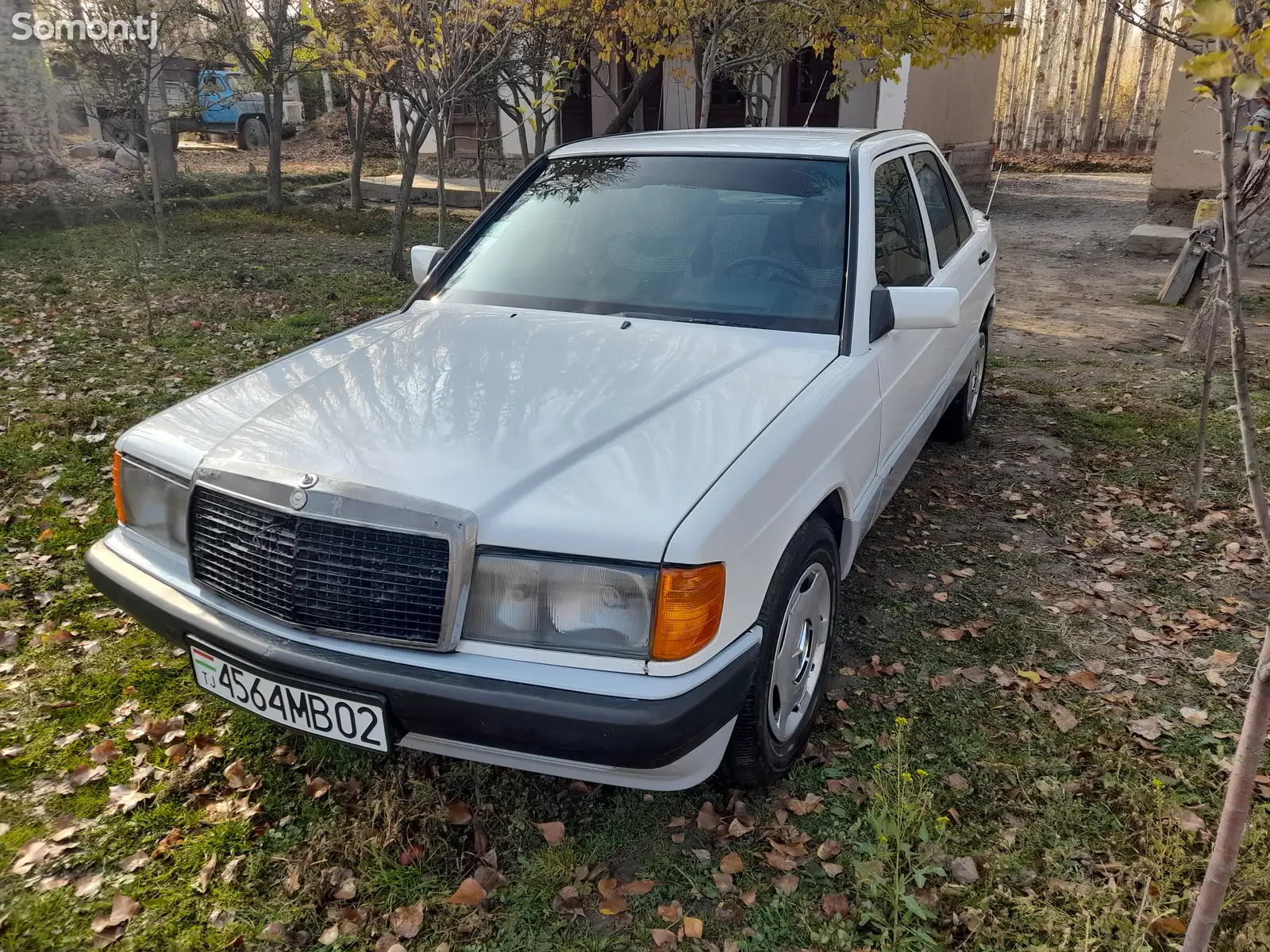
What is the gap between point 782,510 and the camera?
7.31 feet

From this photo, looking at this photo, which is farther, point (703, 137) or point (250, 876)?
point (703, 137)

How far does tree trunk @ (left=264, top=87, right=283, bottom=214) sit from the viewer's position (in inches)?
490

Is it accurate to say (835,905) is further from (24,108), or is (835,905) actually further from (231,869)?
(24,108)

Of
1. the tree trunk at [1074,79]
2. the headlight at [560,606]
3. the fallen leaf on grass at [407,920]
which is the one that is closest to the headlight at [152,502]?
the headlight at [560,606]

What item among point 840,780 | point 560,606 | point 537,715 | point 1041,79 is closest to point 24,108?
point 560,606

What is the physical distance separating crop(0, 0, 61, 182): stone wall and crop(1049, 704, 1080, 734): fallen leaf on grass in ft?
49.1

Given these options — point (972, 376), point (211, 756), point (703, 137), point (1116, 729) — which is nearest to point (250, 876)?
point (211, 756)

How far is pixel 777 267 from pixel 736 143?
699mm

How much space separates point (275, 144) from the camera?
42.5ft

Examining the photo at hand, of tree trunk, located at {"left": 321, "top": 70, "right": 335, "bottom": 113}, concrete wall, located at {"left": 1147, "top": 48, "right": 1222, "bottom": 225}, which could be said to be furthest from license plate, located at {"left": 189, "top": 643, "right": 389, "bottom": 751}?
tree trunk, located at {"left": 321, "top": 70, "right": 335, "bottom": 113}

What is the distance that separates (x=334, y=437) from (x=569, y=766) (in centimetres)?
102

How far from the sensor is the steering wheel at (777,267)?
300 centimetres

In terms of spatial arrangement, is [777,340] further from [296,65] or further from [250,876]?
[296,65]

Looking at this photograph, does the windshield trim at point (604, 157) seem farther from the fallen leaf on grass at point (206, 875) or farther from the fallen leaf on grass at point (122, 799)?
the fallen leaf on grass at point (206, 875)
